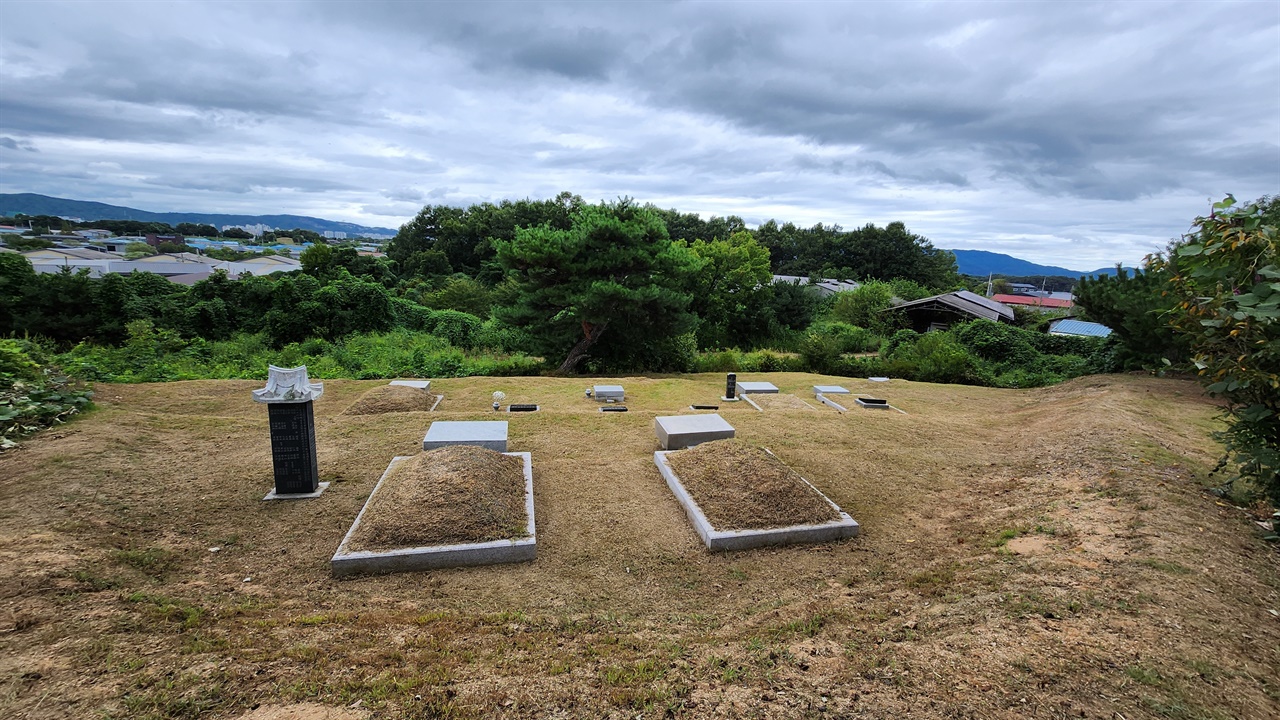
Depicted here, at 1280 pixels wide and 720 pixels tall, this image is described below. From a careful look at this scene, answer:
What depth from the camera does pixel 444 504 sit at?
4789mm

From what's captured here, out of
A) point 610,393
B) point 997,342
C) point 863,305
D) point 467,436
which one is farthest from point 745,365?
point 863,305

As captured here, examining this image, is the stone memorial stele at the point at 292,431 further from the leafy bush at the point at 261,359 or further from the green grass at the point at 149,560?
the leafy bush at the point at 261,359

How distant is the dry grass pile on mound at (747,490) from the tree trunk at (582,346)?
10432mm

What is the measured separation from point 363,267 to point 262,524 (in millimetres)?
28978

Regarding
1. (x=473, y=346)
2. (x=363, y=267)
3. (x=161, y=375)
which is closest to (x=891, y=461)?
(x=161, y=375)

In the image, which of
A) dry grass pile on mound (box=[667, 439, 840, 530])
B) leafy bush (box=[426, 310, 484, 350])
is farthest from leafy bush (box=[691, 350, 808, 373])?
dry grass pile on mound (box=[667, 439, 840, 530])

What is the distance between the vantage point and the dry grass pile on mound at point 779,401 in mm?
10977

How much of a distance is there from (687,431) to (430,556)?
13.0 ft

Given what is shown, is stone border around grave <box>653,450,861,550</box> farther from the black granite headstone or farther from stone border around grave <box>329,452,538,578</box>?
the black granite headstone

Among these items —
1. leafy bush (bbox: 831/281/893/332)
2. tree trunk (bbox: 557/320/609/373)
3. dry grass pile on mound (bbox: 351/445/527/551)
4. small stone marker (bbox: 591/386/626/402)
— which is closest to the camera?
dry grass pile on mound (bbox: 351/445/527/551)

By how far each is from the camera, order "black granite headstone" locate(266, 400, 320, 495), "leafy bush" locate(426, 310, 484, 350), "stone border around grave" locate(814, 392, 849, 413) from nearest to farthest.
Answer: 1. "black granite headstone" locate(266, 400, 320, 495)
2. "stone border around grave" locate(814, 392, 849, 413)
3. "leafy bush" locate(426, 310, 484, 350)

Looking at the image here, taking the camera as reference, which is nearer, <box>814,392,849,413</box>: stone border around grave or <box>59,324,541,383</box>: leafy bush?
<box>814,392,849,413</box>: stone border around grave

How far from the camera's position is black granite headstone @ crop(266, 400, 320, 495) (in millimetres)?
5477

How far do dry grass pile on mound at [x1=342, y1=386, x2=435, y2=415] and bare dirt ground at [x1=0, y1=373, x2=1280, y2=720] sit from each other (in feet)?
6.56
